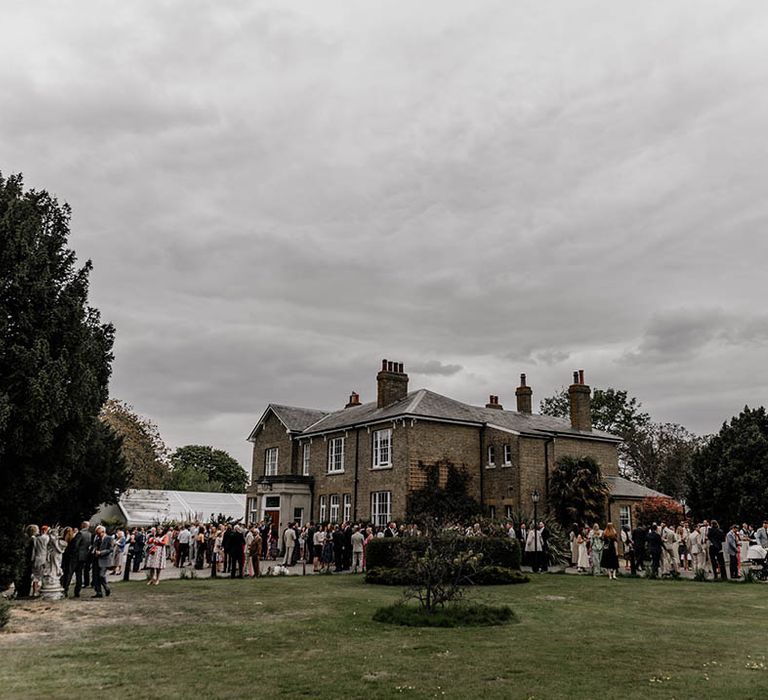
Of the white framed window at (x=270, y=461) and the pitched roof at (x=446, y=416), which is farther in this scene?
the white framed window at (x=270, y=461)

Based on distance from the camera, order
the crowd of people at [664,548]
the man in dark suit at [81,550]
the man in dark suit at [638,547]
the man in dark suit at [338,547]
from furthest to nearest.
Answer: the man in dark suit at [338,547], the man in dark suit at [638,547], the crowd of people at [664,548], the man in dark suit at [81,550]

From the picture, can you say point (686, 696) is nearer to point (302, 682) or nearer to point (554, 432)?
point (302, 682)

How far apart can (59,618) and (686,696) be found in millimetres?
12104

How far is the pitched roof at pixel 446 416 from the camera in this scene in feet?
119

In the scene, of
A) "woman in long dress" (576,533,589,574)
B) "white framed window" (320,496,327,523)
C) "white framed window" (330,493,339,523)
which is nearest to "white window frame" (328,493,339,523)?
"white framed window" (330,493,339,523)

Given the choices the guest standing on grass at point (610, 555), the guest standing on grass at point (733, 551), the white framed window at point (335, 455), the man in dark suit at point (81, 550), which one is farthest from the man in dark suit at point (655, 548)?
the white framed window at point (335, 455)

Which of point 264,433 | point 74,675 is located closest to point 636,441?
point 264,433

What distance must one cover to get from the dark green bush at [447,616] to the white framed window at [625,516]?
2496 cm

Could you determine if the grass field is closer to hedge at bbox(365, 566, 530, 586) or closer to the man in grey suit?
the man in grey suit

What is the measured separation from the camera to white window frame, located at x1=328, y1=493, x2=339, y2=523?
3959cm

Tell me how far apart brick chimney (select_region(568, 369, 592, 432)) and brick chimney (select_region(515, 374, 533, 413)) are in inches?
145

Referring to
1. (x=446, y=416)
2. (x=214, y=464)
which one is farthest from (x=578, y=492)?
(x=214, y=464)

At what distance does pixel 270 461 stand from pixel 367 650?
36.0m

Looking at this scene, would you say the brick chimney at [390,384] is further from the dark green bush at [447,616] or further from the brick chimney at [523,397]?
the dark green bush at [447,616]
